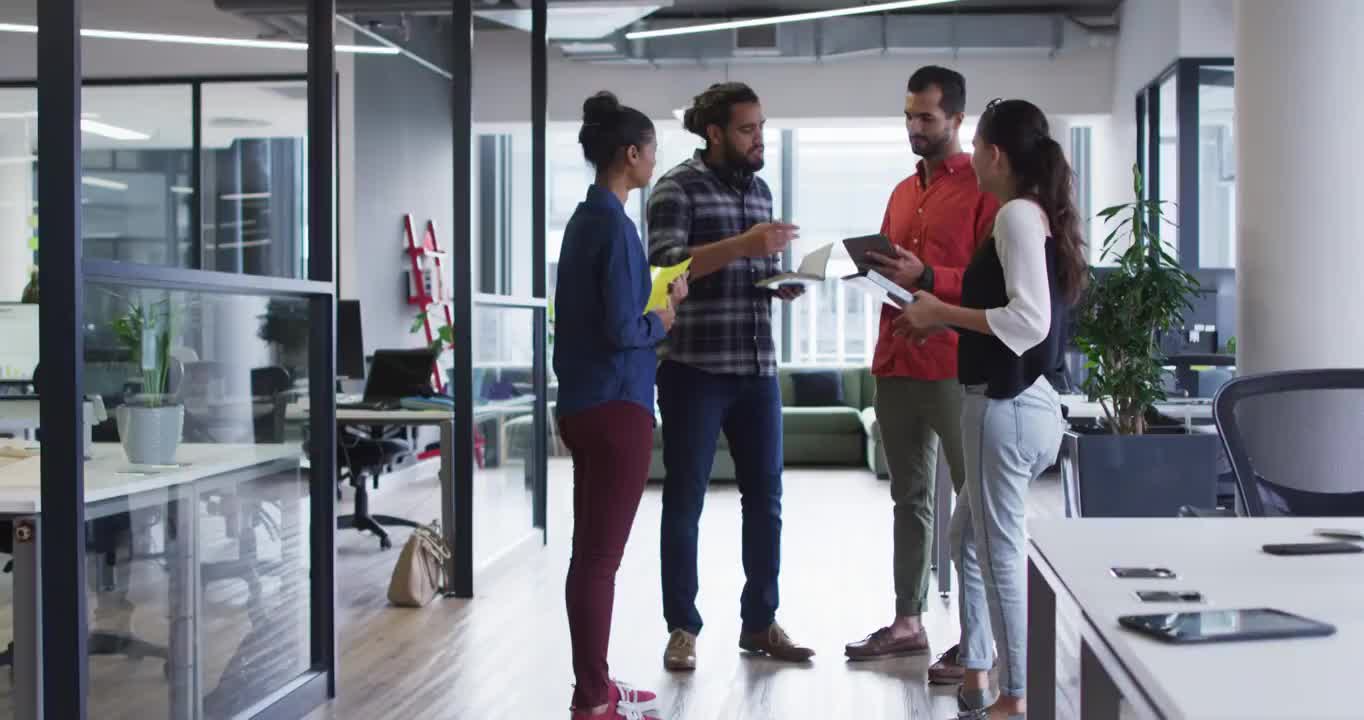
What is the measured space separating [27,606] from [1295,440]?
8.39 feet

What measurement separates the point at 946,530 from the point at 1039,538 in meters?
3.21

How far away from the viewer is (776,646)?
4227mm

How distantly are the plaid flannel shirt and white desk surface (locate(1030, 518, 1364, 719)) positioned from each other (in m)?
1.86

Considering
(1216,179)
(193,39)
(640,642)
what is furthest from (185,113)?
(1216,179)

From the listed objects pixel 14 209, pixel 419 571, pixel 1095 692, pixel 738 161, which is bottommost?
pixel 419 571

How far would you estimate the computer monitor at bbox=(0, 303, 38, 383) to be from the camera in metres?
7.57

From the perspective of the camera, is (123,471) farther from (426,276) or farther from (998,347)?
(426,276)

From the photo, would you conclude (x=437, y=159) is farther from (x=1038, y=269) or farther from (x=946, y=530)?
(x=1038, y=269)

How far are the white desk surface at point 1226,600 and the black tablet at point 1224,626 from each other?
0.04ft

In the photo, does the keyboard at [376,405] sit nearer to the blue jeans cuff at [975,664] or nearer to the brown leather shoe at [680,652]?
the brown leather shoe at [680,652]

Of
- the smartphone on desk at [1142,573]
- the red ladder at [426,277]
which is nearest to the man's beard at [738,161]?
the smartphone on desk at [1142,573]

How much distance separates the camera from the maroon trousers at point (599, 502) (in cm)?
320

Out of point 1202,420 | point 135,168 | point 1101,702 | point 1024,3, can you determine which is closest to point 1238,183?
point 1202,420

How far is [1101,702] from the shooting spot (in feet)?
6.21
